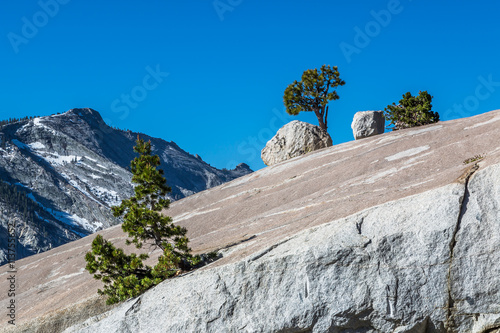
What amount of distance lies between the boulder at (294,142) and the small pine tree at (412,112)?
982 cm

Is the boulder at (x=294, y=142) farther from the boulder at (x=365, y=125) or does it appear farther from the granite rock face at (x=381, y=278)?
the granite rock face at (x=381, y=278)

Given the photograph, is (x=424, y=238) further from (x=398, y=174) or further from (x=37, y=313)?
(x=37, y=313)

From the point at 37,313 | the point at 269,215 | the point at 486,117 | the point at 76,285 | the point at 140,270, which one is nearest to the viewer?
the point at 140,270

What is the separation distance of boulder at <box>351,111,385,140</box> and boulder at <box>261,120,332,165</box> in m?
2.78

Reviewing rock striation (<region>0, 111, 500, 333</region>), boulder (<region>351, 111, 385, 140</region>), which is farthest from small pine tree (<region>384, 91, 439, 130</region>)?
rock striation (<region>0, 111, 500, 333</region>)

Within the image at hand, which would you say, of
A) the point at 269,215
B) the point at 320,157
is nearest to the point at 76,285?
the point at 269,215

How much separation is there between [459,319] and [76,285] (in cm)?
1572

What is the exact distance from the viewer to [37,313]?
19.6m

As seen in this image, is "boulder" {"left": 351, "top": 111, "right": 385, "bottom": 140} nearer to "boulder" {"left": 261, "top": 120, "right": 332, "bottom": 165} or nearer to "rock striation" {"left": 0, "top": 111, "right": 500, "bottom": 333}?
"boulder" {"left": 261, "top": 120, "right": 332, "bottom": 165}

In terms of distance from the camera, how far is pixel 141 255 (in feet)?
60.4

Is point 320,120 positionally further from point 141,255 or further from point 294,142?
point 141,255

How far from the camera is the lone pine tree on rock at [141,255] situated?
1727 centimetres

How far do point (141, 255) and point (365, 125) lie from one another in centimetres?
3677

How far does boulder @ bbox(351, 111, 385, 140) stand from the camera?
51000mm
